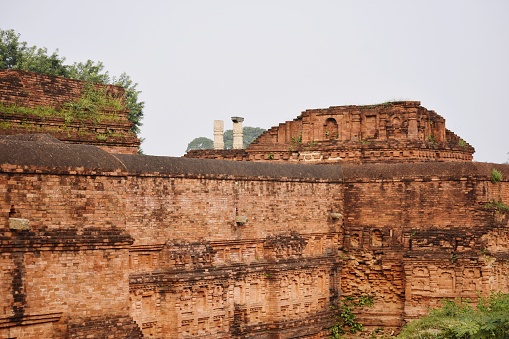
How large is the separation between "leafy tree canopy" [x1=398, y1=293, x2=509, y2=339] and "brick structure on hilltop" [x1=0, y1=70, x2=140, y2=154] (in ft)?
21.8

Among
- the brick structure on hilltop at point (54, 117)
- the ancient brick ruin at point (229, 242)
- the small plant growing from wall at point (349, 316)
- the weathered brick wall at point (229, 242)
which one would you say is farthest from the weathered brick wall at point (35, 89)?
the small plant growing from wall at point (349, 316)

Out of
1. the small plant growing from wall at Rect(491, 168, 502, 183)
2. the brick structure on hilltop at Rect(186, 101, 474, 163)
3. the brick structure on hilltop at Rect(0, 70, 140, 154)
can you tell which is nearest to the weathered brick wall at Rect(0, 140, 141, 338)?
the brick structure on hilltop at Rect(0, 70, 140, 154)

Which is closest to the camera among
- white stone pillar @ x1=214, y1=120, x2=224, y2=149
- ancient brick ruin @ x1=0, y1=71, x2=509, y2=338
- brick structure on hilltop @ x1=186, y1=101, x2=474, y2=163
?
ancient brick ruin @ x1=0, y1=71, x2=509, y2=338

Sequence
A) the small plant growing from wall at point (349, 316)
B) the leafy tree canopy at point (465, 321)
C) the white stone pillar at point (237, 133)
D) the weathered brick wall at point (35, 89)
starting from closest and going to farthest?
1. the leafy tree canopy at point (465, 321)
2. the weathered brick wall at point (35, 89)
3. the small plant growing from wall at point (349, 316)
4. the white stone pillar at point (237, 133)

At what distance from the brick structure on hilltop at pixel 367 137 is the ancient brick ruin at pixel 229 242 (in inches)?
76.3

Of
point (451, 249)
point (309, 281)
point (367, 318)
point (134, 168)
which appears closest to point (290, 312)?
point (309, 281)

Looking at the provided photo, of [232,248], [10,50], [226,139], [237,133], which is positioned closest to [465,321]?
[232,248]

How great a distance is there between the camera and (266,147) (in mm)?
20984

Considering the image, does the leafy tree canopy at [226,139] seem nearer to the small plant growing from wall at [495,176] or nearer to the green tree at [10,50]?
the green tree at [10,50]

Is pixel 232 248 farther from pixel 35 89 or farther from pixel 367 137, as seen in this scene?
pixel 367 137

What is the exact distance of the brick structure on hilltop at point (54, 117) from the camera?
47.8ft

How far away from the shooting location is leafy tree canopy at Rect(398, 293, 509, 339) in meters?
12.9

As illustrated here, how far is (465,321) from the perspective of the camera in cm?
1345

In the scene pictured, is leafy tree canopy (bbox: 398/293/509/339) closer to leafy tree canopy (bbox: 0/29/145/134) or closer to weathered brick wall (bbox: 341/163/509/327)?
weathered brick wall (bbox: 341/163/509/327)
